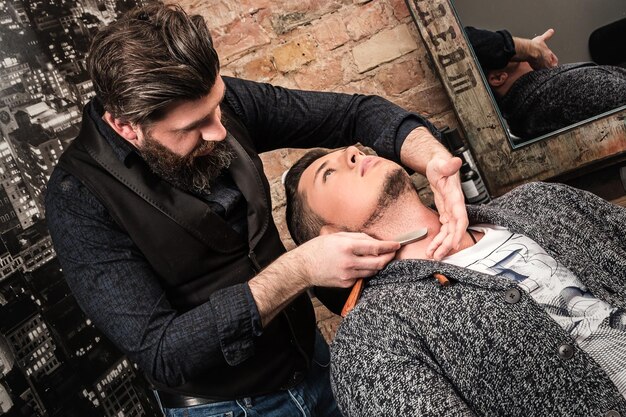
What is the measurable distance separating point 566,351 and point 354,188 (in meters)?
0.68

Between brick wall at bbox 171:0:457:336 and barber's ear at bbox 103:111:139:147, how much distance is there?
111 centimetres

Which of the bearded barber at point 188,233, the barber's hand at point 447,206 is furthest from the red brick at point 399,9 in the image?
the barber's hand at point 447,206

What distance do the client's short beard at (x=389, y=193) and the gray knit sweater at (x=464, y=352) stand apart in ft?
0.57

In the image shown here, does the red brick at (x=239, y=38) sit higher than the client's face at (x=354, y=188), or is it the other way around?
the red brick at (x=239, y=38)

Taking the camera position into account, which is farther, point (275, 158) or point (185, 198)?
point (275, 158)

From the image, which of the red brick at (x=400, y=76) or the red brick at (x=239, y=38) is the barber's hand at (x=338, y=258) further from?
the red brick at (x=239, y=38)

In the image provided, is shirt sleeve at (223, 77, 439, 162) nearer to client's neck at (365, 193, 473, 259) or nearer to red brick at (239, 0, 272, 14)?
client's neck at (365, 193, 473, 259)

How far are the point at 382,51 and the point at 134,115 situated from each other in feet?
4.23

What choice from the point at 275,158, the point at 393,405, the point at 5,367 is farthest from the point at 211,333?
the point at 275,158

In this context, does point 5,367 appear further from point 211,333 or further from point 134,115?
point 134,115

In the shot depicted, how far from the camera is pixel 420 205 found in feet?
5.38

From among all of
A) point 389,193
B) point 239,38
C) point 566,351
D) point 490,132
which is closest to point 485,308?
point 566,351

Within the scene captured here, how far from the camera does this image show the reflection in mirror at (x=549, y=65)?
6.73ft

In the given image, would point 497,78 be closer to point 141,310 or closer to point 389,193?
point 389,193
